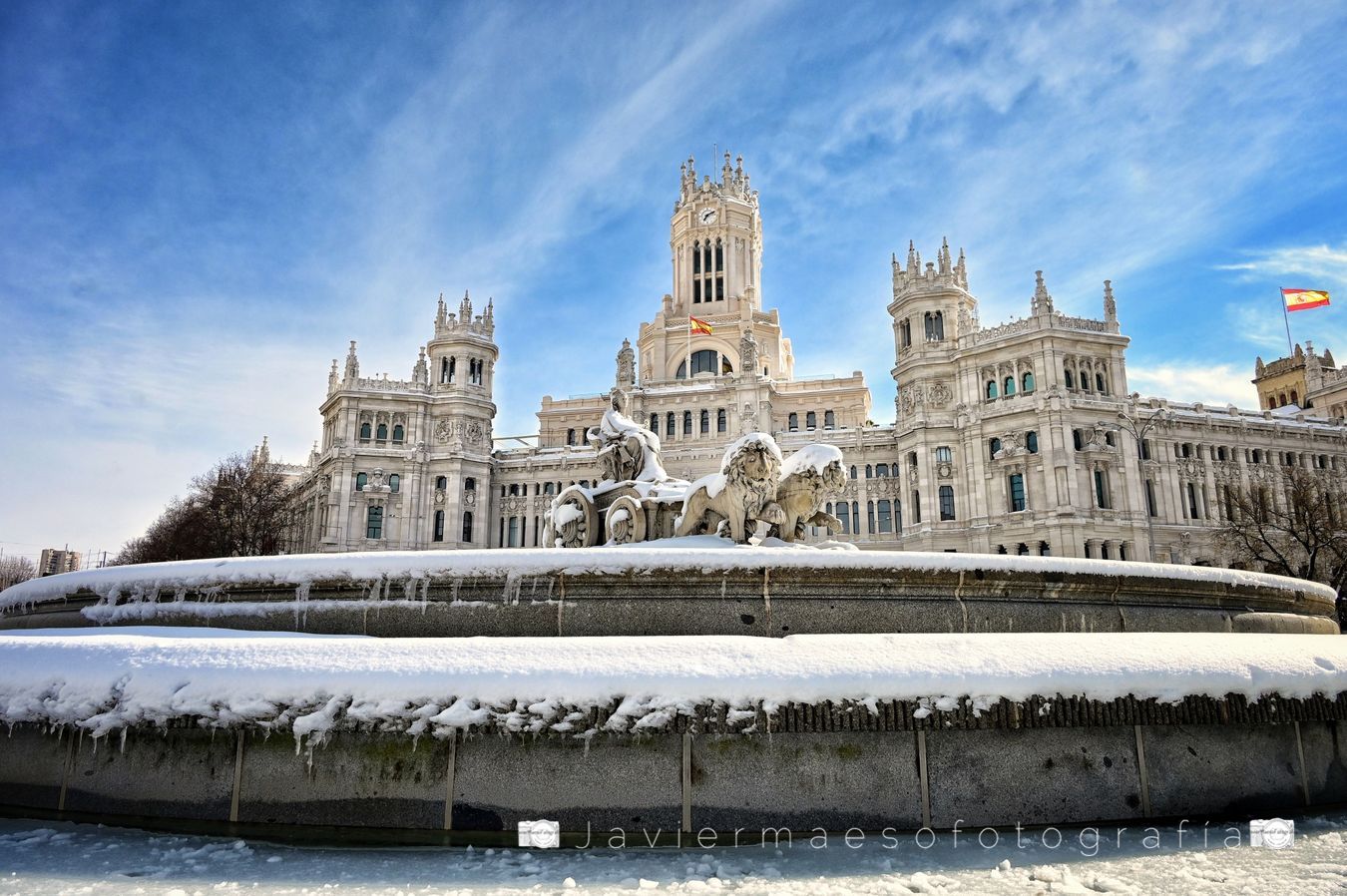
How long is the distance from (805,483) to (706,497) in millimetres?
1557

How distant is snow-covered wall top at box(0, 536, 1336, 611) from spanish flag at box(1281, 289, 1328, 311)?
6896cm

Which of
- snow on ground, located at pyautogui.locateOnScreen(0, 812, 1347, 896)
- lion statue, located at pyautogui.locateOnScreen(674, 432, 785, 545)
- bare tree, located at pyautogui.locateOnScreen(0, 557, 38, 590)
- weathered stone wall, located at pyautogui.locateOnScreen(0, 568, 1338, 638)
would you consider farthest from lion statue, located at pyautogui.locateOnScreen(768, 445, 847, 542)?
bare tree, located at pyautogui.locateOnScreen(0, 557, 38, 590)

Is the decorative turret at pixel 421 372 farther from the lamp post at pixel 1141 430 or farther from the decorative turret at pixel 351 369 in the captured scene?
the lamp post at pixel 1141 430

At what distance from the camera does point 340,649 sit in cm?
625

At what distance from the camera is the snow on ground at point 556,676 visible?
5.69 meters

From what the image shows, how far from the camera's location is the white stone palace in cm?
5897

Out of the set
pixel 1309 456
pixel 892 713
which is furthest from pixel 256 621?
pixel 1309 456

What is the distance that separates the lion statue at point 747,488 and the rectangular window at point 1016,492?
51563 millimetres

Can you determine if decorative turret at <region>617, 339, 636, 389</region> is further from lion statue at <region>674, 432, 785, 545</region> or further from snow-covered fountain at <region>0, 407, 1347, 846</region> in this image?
snow-covered fountain at <region>0, 407, 1347, 846</region>

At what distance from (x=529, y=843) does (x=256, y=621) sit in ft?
14.7

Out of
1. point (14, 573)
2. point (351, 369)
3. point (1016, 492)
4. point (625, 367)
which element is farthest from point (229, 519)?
point (14, 573)

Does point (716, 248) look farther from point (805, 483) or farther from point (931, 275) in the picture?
point (805, 483)

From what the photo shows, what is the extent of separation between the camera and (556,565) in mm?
8148

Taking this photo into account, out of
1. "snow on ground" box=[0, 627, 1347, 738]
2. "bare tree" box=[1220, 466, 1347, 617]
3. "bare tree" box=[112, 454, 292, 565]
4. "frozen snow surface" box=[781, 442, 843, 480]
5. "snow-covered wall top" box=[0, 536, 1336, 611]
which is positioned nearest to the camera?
"snow on ground" box=[0, 627, 1347, 738]
